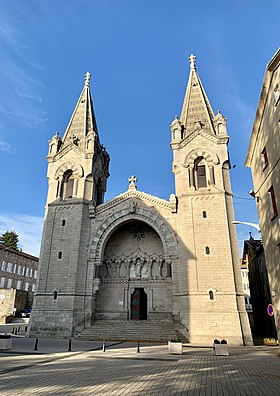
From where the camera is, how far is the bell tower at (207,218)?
68.4 ft

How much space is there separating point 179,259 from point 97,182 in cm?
1239

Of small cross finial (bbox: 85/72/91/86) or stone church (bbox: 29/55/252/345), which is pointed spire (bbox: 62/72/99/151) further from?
small cross finial (bbox: 85/72/91/86)

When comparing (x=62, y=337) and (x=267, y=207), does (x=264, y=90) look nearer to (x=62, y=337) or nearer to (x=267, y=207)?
(x=267, y=207)

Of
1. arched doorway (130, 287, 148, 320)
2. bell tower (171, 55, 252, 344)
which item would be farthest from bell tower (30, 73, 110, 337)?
bell tower (171, 55, 252, 344)

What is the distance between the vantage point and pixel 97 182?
30.5 metres

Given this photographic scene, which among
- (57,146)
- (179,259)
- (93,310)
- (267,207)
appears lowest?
(93,310)

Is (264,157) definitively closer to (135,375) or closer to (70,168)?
(135,375)

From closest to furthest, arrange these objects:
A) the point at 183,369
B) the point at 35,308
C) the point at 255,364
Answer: the point at 183,369
the point at 255,364
the point at 35,308

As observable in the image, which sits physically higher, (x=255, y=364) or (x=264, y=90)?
(x=264, y=90)

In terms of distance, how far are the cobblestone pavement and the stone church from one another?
8.25m

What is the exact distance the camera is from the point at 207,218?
927 inches

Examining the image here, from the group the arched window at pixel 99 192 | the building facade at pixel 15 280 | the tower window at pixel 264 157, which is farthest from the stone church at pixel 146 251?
the building facade at pixel 15 280

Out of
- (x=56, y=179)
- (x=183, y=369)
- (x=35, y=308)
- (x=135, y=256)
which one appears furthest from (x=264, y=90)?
(x=35, y=308)

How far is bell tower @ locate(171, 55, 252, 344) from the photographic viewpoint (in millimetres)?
20859
